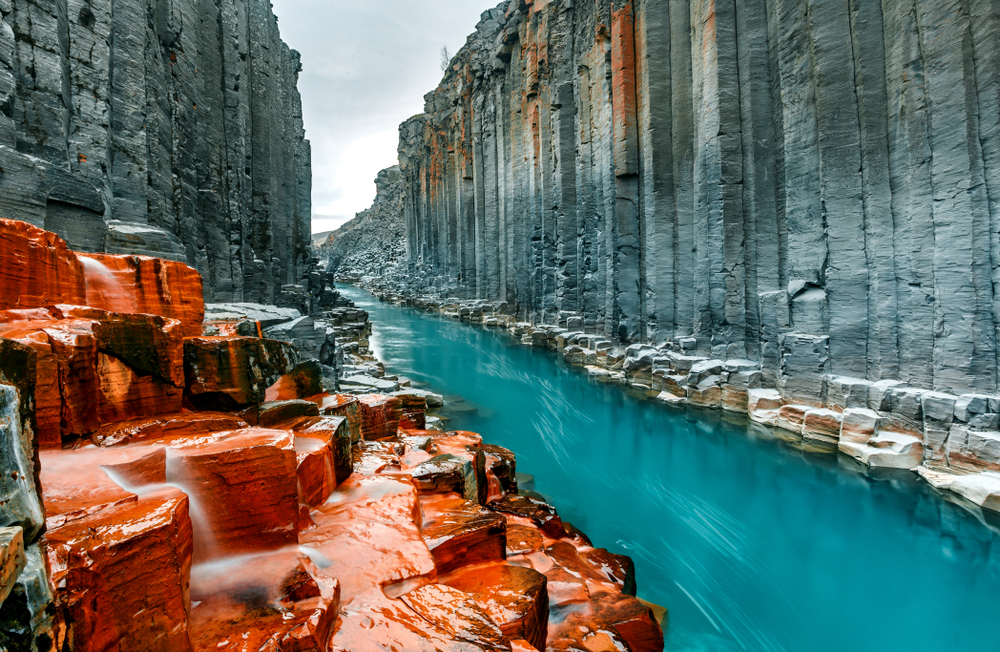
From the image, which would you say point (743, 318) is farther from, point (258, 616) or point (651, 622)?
point (258, 616)

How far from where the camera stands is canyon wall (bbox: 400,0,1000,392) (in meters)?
6.84

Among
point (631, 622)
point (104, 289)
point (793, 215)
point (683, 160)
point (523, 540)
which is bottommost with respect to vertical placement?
point (631, 622)

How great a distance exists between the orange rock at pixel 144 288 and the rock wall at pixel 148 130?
8.67 ft

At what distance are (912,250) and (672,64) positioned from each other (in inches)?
309

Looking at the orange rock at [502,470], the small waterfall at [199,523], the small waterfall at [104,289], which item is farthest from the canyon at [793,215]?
the small waterfall at [104,289]

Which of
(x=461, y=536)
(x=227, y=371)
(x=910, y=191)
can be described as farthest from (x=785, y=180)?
(x=227, y=371)

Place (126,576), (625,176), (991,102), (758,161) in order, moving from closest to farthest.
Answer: (126,576) → (991,102) → (758,161) → (625,176)

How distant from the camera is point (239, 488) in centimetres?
292

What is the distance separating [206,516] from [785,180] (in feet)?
34.7

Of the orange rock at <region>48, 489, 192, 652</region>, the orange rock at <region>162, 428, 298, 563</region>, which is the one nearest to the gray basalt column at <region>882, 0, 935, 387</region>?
the orange rock at <region>162, 428, 298, 563</region>

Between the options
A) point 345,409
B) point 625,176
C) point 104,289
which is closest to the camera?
point 104,289

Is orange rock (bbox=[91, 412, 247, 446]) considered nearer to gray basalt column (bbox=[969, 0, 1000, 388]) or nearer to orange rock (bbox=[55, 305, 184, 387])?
orange rock (bbox=[55, 305, 184, 387])

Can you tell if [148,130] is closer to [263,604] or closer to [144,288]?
[144,288]

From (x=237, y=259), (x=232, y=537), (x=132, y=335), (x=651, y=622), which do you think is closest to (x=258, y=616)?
(x=232, y=537)
